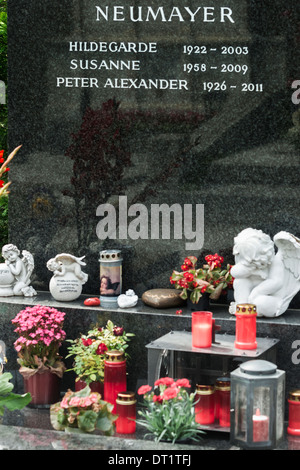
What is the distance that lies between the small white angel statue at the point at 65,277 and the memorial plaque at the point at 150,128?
342 mm

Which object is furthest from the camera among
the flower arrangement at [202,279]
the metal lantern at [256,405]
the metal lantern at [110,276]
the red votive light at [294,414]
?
the metal lantern at [110,276]

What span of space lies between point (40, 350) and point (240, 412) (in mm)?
1724

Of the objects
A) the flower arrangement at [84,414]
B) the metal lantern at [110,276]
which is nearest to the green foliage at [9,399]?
the flower arrangement at [84,414]

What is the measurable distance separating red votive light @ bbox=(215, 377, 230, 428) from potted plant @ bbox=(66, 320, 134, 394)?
81 cm

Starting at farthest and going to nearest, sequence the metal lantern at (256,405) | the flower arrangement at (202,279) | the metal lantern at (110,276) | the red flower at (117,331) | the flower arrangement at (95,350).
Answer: the metal lantern at (110,276), the flower arrangement at (202,279), the red flower at (117,331), the flower arrangement at (95,350), the metal lantern at (256,405)

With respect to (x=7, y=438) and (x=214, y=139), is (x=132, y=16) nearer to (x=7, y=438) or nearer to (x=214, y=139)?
(x=214, y=139)

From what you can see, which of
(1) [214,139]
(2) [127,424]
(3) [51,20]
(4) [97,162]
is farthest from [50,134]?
(2) [127,424]

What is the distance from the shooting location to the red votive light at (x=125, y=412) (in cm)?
518

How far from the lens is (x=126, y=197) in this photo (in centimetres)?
649

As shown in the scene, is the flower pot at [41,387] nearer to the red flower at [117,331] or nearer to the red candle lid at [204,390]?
the red flower at [117,331]

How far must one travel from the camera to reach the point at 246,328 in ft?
17.0

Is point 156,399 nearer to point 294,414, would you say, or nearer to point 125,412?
point 125,412

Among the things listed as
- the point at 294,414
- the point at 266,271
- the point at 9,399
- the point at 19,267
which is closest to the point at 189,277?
the point at 266,271

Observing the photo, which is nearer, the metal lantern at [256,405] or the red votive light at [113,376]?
the metal lantern at [256,405]
